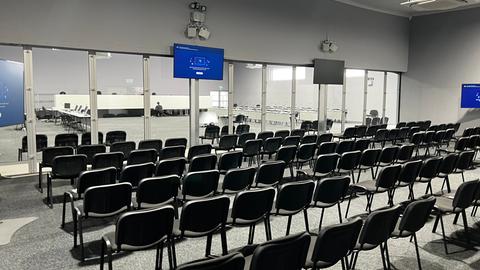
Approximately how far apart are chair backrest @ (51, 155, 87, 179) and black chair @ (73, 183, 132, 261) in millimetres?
1828

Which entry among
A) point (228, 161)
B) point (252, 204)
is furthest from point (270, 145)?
point (252, 204)

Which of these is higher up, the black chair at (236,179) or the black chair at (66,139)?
the black chair at (66,139)

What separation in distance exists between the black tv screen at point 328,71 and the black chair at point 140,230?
10.7 m

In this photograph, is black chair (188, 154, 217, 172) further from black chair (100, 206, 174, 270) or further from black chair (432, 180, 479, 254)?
black chair (432, 180, 479, 254)

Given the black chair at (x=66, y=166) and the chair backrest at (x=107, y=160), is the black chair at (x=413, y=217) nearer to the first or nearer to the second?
the chair backrest at (x=107, y=160)

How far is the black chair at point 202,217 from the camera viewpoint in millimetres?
3337

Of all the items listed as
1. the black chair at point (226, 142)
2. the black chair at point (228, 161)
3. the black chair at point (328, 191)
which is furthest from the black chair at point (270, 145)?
the black chair at point (328, 191)

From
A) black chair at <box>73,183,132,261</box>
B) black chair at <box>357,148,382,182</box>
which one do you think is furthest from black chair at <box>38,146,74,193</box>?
black chair at <box>357,148,382,182</box>

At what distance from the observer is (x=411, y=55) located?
1631cm

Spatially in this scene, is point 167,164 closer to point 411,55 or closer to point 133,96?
point 411,55

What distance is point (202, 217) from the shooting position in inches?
135

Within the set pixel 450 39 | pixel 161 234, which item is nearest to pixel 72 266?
pixel 161 234

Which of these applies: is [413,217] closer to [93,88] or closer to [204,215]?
[204,215]

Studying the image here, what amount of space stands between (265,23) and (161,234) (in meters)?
9.86
